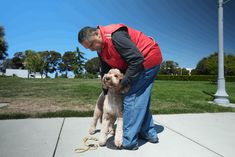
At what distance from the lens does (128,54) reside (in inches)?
118

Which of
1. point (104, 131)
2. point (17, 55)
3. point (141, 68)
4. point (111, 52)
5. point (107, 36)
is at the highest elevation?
point (17, 55)

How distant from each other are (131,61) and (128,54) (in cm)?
9

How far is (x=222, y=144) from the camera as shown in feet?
11.6

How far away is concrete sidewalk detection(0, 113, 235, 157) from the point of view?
3.08 metres

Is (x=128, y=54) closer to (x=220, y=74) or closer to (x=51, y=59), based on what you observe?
(x=220, y=74)

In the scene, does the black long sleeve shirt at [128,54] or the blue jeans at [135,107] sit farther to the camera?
the blue jeans at [135,107]

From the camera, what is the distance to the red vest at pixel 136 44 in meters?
3.11

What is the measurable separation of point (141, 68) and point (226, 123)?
2776 mm

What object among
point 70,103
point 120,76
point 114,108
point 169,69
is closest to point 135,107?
point 114,108

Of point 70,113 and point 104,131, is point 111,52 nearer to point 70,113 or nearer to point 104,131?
point 104,131

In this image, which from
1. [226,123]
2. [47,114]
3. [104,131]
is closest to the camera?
[104,131]

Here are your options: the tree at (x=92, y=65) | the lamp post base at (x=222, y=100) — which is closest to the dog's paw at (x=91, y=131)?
the lamp post base at (x=222, y=100)

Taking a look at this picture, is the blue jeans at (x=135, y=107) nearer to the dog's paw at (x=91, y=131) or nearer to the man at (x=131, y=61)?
the man at (x=131, y=61)

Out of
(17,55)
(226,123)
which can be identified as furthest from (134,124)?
(17,55)
